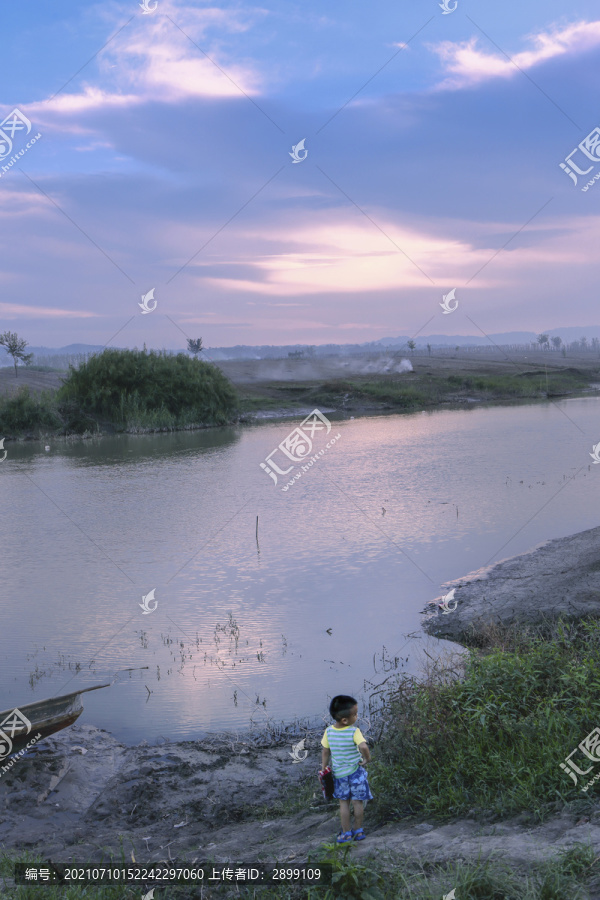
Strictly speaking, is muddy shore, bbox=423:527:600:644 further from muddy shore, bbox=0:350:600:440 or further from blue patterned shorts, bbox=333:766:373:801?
muddy shore, bbox=0:350:600:440

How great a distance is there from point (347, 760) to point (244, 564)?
883 cm

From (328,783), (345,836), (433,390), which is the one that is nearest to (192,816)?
(328,783)

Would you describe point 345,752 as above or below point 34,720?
above

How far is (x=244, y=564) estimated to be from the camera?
44.6 feet

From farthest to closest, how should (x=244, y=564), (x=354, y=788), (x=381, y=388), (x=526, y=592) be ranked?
(x=381, y=388) → (x=244, y=564) → (x=526, y=592) → (x=354, y=788)

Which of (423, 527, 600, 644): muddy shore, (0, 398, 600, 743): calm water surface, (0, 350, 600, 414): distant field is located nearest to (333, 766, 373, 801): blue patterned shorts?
(0, 398, 600, 743): calm water surface

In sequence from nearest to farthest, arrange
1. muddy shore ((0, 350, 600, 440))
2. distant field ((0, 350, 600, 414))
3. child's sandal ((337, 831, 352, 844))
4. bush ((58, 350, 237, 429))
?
child's sandal ((337, 831, 352, 844)) → bush ((58, 350, 237, 429)) → muddy shore ((0, 350, 600, 440)) → distant field ((0, 350, 600, 414))

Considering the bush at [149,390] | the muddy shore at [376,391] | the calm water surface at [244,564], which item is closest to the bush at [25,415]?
the bush at [149,390]

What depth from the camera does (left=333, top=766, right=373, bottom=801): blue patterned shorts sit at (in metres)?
4.79

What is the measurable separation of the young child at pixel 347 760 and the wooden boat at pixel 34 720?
113 inches

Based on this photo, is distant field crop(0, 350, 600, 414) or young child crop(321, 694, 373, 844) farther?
distant field crop(0, 350, 600, 414)

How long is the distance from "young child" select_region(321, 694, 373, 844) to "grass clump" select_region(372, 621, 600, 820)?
443mm

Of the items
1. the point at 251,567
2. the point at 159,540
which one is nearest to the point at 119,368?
the point at 159,540

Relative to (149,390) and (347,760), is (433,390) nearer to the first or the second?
(149,390)
